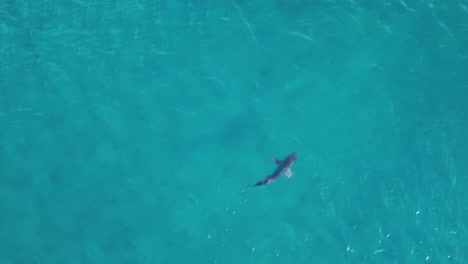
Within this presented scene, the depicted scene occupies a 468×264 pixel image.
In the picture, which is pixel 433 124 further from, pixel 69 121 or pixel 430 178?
pixel 69 121

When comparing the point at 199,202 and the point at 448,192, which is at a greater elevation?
the point at 448,192

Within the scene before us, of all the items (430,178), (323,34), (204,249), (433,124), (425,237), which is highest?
(323,34)

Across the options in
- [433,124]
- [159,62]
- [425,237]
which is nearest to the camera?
[425,237]

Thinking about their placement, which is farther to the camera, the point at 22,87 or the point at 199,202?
the point at 22,87

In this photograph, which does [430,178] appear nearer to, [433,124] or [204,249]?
[433,124]

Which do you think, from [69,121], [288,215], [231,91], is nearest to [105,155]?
[69,121]

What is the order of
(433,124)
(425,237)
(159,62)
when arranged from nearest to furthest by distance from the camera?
(425,237) < (433,124) < (159,62)
